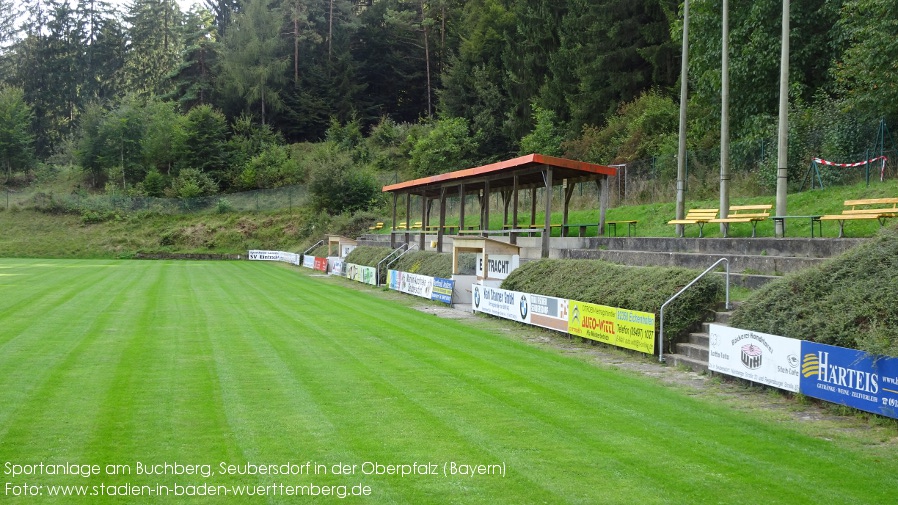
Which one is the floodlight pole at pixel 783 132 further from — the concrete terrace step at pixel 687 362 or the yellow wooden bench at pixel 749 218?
the concrete terrace step at pixel 687 362

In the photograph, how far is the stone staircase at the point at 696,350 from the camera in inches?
516

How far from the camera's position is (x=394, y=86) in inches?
3376

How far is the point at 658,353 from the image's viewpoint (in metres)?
14.2

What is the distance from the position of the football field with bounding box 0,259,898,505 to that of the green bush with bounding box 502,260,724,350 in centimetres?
195

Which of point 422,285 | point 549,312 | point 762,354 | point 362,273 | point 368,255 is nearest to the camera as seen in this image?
point 762,354

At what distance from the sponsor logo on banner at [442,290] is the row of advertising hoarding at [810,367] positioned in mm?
13100

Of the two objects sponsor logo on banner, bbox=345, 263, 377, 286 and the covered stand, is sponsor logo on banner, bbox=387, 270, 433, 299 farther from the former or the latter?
the covered stand

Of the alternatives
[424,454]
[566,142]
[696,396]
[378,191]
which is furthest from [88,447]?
[378,191]

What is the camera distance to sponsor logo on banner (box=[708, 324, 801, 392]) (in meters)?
10.6

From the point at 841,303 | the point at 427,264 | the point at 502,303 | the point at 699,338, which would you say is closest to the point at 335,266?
the point at 427,264

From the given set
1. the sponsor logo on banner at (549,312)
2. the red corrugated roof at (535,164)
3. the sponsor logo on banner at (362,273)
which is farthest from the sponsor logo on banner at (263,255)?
the sponsor logo on banner at (549,312)

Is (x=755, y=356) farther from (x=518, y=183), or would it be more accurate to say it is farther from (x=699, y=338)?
(x=518, y=183)

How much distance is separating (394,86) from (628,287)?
73.4m

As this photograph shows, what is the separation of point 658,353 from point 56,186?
249 feet
